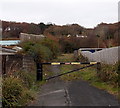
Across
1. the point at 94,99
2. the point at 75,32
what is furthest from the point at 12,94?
the point at 75,32

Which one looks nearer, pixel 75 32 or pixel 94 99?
pixel 94 99

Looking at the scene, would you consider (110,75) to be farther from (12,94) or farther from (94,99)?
(12,94)

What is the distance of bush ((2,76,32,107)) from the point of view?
7891mm

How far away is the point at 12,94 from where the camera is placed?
8.26 metres

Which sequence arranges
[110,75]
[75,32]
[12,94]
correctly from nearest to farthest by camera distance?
[12,94], [110,75], [75,32]

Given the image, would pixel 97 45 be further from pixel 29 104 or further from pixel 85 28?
pixel 29 104

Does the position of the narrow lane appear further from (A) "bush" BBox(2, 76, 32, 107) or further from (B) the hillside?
(B) the hillside

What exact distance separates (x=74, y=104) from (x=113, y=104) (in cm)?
121

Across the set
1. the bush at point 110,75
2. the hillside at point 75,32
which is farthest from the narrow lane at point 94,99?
the hillside at point 75,32

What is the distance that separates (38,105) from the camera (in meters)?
8.19

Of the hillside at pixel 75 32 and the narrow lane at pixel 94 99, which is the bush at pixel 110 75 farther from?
the hillside at pixel 75 32

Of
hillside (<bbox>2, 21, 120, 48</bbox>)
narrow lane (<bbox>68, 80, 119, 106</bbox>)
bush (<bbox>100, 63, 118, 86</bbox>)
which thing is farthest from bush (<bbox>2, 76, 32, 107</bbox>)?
A: hillside (<bbox>2, 21, 120, 48</bbox>)

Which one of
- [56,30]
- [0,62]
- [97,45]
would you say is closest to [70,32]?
[56,30]

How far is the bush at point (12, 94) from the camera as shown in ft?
25.9
